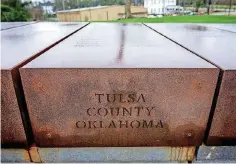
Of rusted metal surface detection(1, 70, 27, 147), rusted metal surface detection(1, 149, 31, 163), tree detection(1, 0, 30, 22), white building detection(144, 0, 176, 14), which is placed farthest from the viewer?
white building detection(144, 0, 176, 14)

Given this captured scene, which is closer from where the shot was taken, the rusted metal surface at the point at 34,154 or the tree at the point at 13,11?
the rusted metal surface at the point at 34,154

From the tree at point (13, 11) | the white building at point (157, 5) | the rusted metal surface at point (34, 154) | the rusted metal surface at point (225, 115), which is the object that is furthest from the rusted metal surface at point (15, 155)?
the white building at point (157, 5)

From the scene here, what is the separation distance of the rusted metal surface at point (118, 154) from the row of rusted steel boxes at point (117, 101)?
0.13 ft

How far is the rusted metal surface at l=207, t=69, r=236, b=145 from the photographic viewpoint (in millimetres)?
1308

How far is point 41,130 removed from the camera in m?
1.44

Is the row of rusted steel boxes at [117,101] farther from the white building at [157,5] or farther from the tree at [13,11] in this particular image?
the white building at [157,5]

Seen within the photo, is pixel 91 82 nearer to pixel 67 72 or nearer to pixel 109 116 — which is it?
pixel 67 72

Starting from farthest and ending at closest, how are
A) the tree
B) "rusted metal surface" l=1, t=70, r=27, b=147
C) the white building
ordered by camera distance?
the white building
the tree
"rusted metal surface" l=1, t=70, r=27, b=147

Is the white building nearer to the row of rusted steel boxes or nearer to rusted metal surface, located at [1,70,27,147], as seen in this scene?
the row of rusted steel boxes

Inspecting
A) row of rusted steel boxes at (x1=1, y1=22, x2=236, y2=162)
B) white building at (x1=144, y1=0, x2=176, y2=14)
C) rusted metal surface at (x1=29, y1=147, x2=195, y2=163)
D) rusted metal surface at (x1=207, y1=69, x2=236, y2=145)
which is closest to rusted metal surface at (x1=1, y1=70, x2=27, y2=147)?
row of rusted steel boxes at (x1=1, y1=22, x2=236, y2=162)

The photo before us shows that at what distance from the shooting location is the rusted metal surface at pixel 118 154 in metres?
1.51

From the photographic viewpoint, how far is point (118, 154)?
152cm

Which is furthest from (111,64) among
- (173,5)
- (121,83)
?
(173,5)

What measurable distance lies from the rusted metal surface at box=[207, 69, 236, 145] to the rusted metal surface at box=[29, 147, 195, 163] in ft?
0.61
